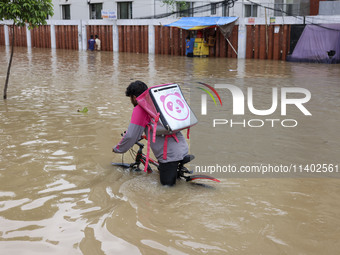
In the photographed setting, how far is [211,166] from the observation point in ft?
18.0

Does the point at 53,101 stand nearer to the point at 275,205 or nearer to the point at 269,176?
the point at 269,176

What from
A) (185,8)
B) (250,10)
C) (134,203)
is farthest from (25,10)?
(250,10)

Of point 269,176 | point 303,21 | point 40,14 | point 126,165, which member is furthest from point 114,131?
point 303,21

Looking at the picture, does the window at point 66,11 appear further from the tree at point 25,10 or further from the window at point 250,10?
the tree at point 25,10

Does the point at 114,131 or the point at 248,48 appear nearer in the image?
the point at 114,131

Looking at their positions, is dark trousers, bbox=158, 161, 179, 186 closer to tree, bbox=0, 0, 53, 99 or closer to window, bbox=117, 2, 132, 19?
tree, bbox=0, 0, 53, 99

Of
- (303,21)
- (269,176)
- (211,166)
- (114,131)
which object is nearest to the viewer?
(269,176)

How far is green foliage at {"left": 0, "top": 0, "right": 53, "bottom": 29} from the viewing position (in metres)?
8.48

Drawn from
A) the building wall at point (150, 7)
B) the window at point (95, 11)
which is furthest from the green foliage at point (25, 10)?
the window at point (95, 11)

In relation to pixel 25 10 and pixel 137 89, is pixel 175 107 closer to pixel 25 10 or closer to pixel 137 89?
pixel 137 89

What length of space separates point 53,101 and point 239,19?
16965 millimetres

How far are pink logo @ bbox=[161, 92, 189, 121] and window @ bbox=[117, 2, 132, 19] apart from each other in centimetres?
2956

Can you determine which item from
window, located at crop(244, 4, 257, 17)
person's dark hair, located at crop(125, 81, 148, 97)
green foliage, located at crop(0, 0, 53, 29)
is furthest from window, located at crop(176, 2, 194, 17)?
person's dark hair, located at crop(125, 81, 148, 97)

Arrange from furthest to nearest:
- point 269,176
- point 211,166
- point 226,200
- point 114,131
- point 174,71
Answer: point 174,71
point 114,131
point 211,166
point 269,176
point 226,200
